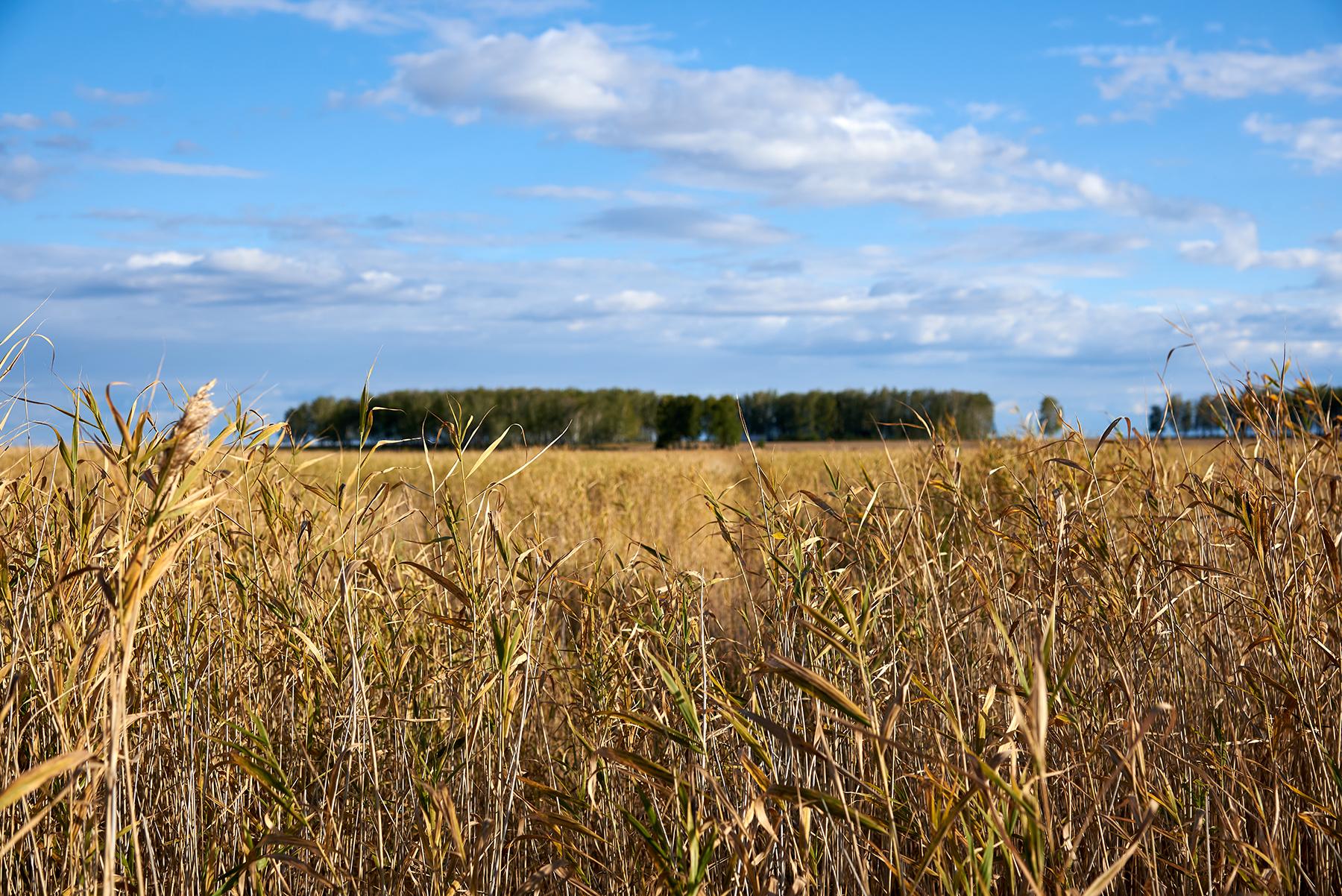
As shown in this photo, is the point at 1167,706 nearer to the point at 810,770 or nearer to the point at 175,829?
the point at 810,770

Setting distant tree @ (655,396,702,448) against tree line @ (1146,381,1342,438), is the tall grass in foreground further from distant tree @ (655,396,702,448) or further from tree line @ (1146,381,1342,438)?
distant tree @ (655,396,702,448)

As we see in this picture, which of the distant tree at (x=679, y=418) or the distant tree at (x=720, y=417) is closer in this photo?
the distant tree at (x=720, y=417)

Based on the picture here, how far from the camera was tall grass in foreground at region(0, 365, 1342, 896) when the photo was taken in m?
1.67

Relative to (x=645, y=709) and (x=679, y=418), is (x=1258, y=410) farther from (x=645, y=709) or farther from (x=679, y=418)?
(x=679, y=418)

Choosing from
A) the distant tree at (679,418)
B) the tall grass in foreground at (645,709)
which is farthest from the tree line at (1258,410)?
the distant tree at (679,418)

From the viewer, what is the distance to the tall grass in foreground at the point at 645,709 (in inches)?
65.8

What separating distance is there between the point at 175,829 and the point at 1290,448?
11.4ft

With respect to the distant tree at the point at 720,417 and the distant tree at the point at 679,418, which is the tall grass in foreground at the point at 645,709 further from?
the distant tree at the point at 679,418

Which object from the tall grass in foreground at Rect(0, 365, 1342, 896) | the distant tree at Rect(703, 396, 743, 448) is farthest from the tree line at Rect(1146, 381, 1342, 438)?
the distant tree at Rect(703, 396, 743, 448)

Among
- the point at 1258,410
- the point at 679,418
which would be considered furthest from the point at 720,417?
the point at 1258,410

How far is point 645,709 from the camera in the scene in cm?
249

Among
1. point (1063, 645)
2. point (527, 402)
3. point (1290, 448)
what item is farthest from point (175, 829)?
point (527, 402)

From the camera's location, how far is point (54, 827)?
196 cm

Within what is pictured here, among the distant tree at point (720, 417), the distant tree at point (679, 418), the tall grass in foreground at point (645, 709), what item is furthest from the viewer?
the distant tree at point (679, 418)
